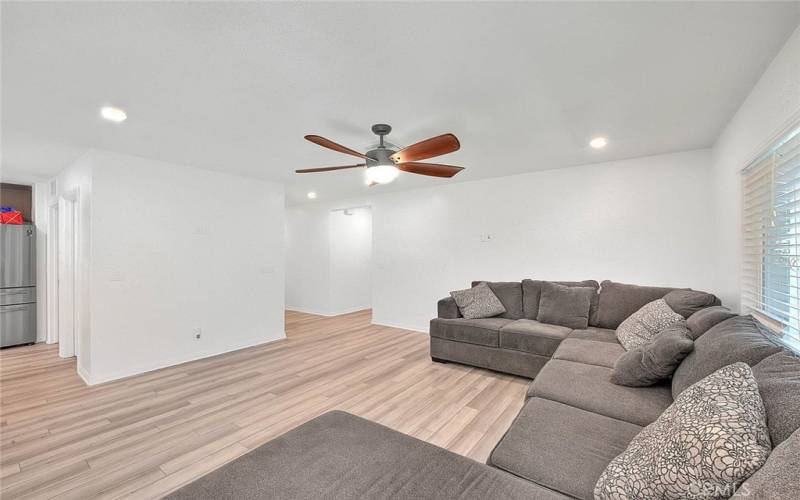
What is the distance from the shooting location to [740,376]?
3.59 ft

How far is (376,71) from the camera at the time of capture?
1.97 metres

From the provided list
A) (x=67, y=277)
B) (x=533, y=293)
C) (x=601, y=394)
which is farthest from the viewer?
(x=67, y=277)

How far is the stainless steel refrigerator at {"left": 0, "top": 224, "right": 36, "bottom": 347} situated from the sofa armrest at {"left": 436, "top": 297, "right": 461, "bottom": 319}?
234 inches

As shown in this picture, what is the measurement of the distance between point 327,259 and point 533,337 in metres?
4.60

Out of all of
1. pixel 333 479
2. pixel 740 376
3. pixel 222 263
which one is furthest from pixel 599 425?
pixel 222 263

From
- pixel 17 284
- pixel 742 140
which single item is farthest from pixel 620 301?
pixel 17 284

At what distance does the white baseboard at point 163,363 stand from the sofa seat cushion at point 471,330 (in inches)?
105

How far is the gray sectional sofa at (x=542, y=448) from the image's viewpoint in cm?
104

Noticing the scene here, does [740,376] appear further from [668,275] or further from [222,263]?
[222,263]

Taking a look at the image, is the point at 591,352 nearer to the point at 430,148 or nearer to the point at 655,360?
the point at 655,360

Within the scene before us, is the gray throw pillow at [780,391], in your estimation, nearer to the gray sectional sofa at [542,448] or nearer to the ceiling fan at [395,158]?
the gray sectional sofa at [542,448]

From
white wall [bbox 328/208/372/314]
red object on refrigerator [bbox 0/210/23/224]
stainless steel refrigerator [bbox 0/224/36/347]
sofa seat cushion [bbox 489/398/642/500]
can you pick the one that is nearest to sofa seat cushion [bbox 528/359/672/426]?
sofa seat cushion [bbox 489/398/642/500]

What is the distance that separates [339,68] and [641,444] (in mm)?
2285

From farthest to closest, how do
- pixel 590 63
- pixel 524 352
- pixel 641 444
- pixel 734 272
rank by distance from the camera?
pixel 524 352, pixel 734 272, pixel 590 63, pixel 641 444
